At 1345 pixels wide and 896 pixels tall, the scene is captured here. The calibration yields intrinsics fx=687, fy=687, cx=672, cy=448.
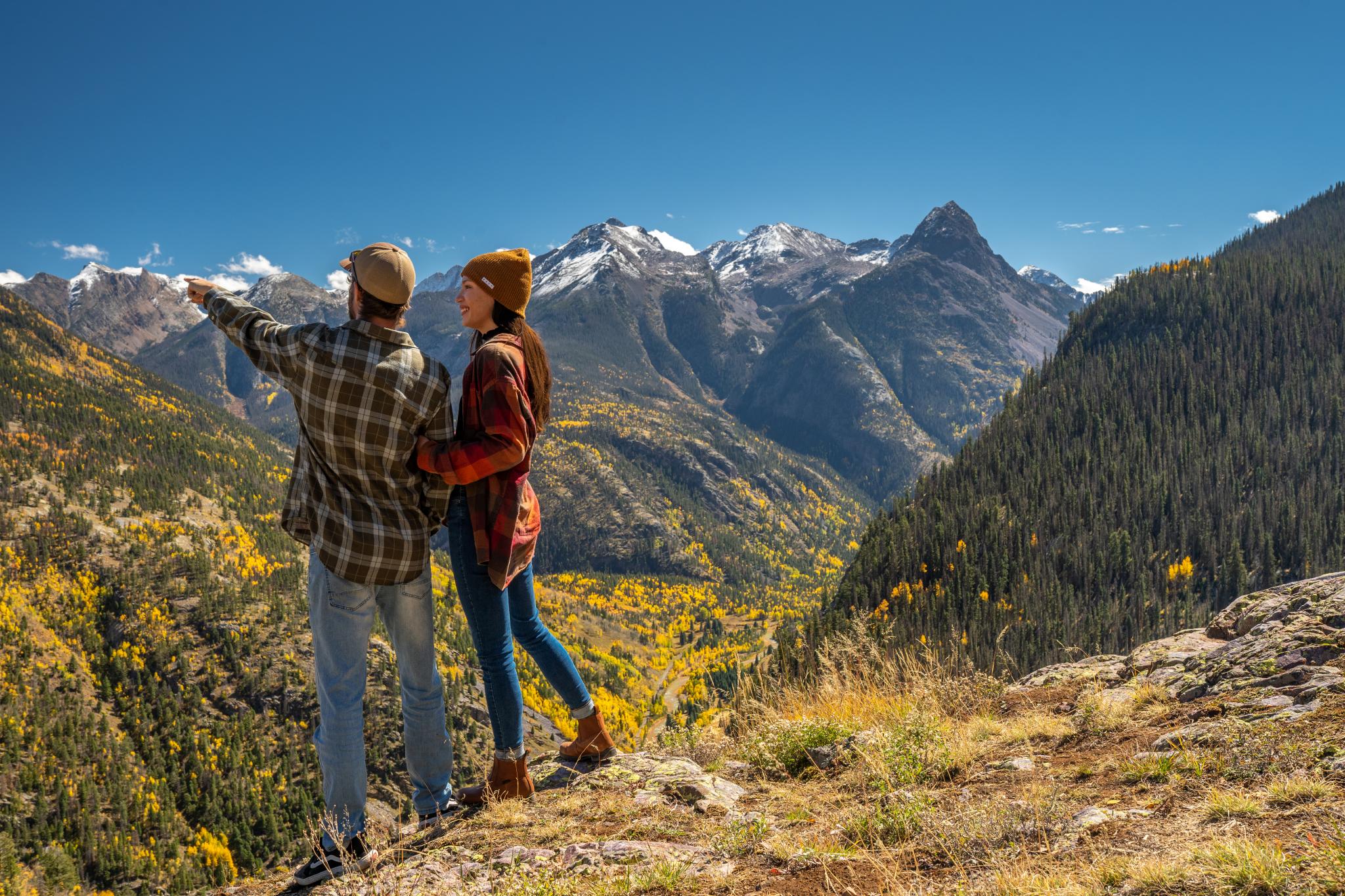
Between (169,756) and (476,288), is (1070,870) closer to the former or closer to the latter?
(476,288)

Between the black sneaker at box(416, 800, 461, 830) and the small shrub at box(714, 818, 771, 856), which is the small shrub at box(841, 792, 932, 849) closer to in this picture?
the small shrub at box(714, 818, 771, 856)

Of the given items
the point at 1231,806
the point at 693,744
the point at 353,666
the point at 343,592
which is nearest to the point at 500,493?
the point at 343,592

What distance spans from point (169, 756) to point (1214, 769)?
429 feet

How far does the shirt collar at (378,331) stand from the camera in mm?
4496

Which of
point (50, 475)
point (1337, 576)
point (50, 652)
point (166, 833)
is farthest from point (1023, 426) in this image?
point (50, 475)

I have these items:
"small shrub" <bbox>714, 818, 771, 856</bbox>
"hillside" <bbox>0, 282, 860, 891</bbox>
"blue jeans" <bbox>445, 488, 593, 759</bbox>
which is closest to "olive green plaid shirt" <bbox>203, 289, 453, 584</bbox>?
"blue jeans" <bbox>445, 488, 593, 759</bbox>

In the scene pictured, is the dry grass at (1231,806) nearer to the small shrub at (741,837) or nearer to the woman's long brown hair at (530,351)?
the small shrub at (741,837)

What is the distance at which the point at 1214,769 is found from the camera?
4.36 m

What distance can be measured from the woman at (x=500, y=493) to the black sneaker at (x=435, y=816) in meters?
0.14

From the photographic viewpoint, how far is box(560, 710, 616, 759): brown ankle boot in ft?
20.2

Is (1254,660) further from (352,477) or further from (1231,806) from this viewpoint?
(352,477)

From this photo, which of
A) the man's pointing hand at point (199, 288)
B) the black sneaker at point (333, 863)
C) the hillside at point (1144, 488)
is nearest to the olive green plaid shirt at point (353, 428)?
the man's pointing hand at point (199, 288)

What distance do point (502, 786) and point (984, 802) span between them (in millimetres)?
3541

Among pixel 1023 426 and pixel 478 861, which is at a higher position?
pixel 1023 426
